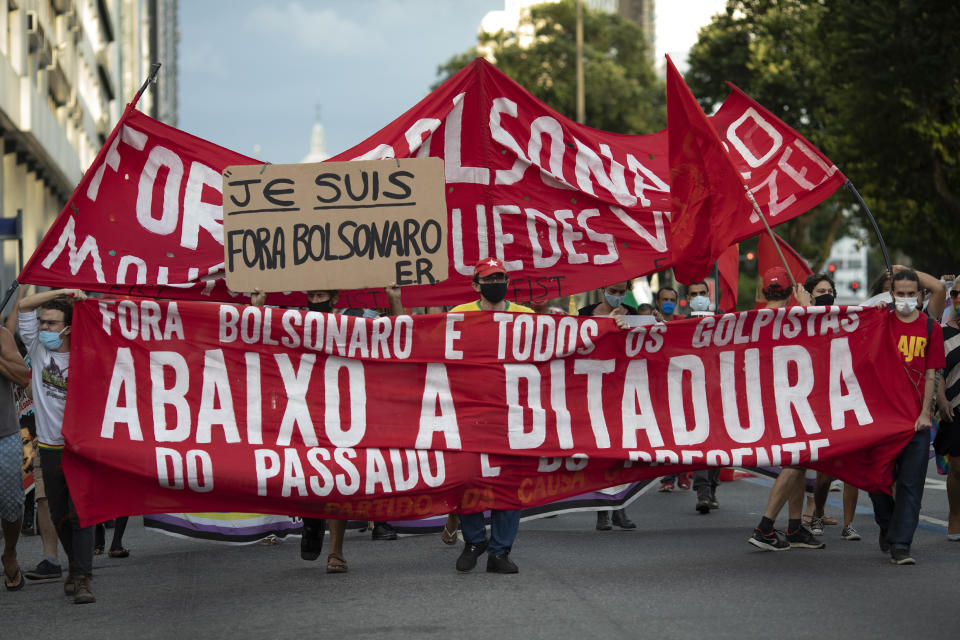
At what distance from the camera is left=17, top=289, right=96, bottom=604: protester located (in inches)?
309

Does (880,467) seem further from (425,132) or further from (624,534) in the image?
(425,132)

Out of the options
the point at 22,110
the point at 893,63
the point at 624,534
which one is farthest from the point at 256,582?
the point at 893,63

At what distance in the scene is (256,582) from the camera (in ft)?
27.2

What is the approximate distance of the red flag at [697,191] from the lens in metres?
8.78

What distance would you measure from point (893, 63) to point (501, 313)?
2011cm

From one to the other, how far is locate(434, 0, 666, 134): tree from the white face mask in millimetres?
43077

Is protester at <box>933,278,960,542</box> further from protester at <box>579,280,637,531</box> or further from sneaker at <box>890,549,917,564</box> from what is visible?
protester at <box>579,280,637,531</box>

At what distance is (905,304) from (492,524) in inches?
110

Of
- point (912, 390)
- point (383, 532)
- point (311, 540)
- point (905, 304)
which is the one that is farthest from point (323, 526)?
point (905, 304)

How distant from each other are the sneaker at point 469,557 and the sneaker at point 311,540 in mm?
942

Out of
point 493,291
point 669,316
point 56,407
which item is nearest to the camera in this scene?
point 56,407

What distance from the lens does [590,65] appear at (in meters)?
53.6

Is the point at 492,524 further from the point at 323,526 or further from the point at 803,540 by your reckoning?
the point at 803,540

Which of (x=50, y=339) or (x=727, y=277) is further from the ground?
(x=727, y=277)
